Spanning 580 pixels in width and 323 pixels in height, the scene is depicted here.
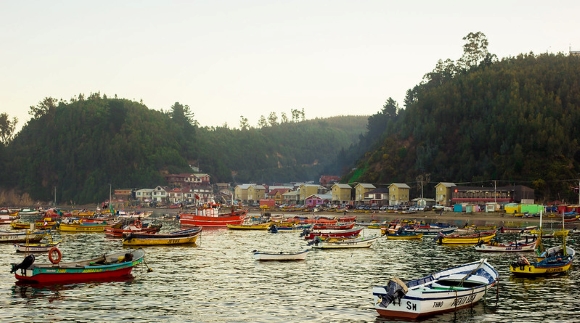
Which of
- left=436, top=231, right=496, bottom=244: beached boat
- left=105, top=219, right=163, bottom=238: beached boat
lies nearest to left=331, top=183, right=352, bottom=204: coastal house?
left=105, top=219, right=163, bottom=238: beached boat

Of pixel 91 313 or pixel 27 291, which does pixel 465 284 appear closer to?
pixel 91 313

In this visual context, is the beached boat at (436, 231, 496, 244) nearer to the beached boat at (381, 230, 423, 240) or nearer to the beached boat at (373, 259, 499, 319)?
the beached boat at (381, 230, 423, 240)

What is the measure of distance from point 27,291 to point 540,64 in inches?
7322

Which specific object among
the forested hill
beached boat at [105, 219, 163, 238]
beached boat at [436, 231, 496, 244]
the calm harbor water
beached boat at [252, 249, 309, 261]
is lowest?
the calm harbor water

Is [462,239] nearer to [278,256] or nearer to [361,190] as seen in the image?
[278,256]

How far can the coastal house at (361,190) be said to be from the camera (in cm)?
17825

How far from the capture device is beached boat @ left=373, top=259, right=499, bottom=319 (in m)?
33.8

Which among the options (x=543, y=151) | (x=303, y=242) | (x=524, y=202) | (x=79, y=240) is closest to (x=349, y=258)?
(x=303, y=242)

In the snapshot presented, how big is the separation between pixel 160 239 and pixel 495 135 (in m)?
116

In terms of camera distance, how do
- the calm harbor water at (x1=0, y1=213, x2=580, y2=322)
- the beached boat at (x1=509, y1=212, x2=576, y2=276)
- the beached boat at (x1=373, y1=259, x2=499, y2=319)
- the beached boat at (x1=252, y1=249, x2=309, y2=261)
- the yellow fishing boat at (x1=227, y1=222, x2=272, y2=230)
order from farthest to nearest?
the yellow fishing boat at (x1=227, y1=222, x2=272, y2=230)
the beached boat at (x1=252, y1=249, x2=309, y2=261)
the beached boat at (x1=509, y1=212, x2=576, y2=276)
the calm harbor water at (x1=0, y1=213, x2=580, y2=322)
the beached boat at (x1=373, y1=259, x2=499, y2=319)

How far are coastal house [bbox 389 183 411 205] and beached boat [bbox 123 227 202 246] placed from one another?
98741 mm

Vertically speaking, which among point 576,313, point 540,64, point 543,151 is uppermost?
point 540,64

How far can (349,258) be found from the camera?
6350 cm

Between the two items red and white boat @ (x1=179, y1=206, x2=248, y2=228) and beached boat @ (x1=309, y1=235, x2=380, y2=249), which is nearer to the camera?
beached boat @ (x1=309, y1=235, x2=380, y2=249)
